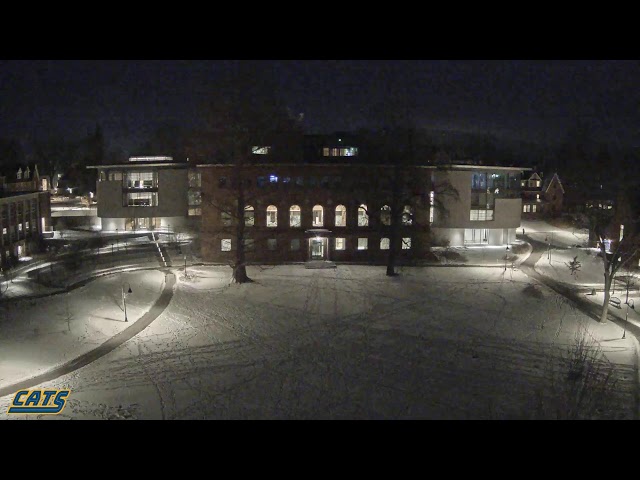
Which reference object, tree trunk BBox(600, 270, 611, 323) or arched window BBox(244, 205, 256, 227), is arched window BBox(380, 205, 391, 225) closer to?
arched window BBox(244, 205, 256, 227)

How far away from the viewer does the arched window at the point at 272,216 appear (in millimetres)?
43781

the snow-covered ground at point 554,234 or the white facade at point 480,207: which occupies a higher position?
the white facade at point 480,207

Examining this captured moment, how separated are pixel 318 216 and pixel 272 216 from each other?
3694mm

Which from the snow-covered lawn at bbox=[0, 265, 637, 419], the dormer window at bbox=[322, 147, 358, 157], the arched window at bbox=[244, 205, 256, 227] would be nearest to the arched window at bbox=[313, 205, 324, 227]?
the arched window at bbox=[244, 205, 256, 227]

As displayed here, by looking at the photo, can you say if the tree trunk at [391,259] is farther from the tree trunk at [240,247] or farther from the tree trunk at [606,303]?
the tree trunk at [606,303]

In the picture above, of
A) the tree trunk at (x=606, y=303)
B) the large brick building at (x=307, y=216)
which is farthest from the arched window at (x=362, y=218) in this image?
the tree trunk at (x=606, y=303)

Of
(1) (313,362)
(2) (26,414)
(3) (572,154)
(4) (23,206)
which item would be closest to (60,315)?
(2) (26,414)

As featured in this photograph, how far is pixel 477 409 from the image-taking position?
17016 mm

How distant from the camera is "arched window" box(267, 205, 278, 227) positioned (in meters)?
43.8

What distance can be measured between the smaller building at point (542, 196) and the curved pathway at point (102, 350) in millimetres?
61197

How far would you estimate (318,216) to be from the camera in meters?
44.4

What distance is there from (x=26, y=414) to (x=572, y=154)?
333 ft

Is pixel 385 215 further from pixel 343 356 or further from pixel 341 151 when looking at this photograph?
pixel 343 356

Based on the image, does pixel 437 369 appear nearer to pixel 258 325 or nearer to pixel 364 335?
pixel 364 335
